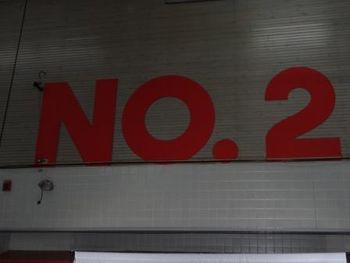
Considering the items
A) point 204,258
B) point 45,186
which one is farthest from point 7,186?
point 204,258

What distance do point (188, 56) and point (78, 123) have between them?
4.19 feet

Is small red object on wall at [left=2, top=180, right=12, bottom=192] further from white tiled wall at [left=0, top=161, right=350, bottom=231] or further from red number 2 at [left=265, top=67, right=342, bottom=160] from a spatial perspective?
red number 2 at [left=265, top=67, right=342, bottom=160]

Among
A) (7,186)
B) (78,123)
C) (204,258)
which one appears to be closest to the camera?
(204,258)

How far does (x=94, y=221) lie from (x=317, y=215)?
1.89 meters

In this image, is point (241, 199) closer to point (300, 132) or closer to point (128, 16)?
point (300, 132)

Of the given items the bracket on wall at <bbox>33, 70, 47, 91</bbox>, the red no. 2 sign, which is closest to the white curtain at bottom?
the red no. 2 sign

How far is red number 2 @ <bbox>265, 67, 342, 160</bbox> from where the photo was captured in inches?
134

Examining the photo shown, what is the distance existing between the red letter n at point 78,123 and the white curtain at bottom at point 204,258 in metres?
0.93

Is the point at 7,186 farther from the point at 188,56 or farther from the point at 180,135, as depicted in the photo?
the point at 188,56

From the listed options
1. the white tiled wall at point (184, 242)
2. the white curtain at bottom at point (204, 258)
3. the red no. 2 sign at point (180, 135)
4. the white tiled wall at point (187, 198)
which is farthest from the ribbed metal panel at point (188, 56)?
the white curtain at bottom at point (204, 258)

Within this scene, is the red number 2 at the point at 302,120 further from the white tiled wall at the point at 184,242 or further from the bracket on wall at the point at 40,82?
the bracket on wall at the point at 40,82

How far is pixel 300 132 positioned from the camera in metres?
3.47

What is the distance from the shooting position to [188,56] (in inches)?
152

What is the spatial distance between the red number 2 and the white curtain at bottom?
87 cm
